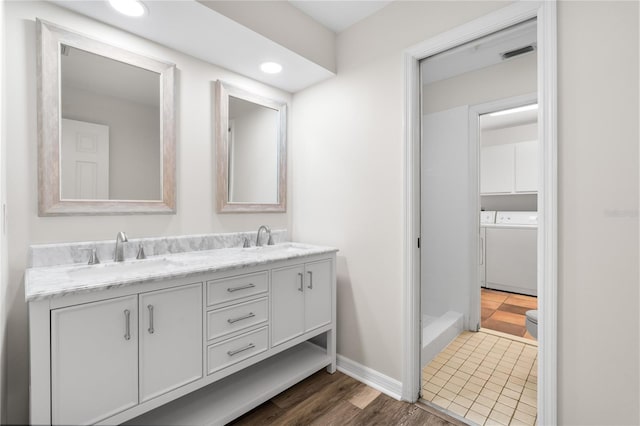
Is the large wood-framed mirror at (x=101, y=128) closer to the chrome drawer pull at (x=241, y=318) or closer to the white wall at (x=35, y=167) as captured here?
the white wall at (x=35, y=167)

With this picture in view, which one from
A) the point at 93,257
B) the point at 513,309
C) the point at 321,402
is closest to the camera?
the point at 93,257

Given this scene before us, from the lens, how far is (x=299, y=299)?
6.17 ft

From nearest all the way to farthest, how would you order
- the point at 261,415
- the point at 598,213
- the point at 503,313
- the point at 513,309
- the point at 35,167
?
the point at 598,213
the point at 35,167
the point at 261,415
the point at 513,309
the point at 503,313

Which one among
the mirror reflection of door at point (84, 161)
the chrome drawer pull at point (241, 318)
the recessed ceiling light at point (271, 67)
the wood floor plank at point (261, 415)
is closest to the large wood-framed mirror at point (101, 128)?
the mirror reflection of door at point (84, 161)

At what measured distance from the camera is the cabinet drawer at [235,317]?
1470mm

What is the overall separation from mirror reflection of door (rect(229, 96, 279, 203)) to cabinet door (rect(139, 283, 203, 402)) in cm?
95

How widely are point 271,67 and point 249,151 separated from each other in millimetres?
607

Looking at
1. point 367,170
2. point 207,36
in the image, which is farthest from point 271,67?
point 367,170

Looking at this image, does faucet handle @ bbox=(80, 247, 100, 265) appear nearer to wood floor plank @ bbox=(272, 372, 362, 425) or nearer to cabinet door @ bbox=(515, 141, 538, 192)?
wood floor plank @ bbox=(272, 372, 362, 425)

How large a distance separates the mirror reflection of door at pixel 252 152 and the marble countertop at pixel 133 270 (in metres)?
0.47

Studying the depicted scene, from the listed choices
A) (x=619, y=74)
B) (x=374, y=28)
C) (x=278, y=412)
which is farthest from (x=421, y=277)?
(x=374, y=28)

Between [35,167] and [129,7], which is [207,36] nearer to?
[129,7]

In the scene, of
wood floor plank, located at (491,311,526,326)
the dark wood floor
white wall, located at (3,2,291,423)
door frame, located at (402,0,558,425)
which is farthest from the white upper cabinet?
white wall, located at (3,2,291,423)

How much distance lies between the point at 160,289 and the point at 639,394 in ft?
6.38
